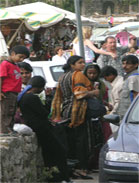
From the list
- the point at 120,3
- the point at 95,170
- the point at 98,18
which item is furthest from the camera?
the point at 120,3

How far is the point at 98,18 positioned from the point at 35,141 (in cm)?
5107

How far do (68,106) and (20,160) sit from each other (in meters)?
1.88

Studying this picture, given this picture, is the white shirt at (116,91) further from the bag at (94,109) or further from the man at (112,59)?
the man at (112,59)

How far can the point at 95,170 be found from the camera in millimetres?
9398

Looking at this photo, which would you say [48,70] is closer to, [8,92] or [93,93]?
[93,93]

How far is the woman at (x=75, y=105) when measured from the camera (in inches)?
352

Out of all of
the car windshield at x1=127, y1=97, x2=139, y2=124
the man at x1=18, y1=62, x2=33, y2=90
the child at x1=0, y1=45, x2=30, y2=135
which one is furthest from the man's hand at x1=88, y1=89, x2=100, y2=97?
the child at x1=0, y1=45, x2=30, y2=135

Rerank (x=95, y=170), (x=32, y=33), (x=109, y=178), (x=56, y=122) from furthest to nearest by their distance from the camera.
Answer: (x=32, y=33), (x=95, y=170), (x=56, y=122), (x=109, y=178)

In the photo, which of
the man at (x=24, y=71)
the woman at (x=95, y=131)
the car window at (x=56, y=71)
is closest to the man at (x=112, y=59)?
the woman at (x=95, y=131)

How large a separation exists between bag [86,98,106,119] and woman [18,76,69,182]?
2.96 feet

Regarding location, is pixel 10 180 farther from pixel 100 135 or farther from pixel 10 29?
pixel 10 29

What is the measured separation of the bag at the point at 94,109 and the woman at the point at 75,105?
74 mm

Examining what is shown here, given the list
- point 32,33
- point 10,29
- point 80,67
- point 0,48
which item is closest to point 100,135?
point 80,67

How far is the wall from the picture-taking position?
6.84 metres
